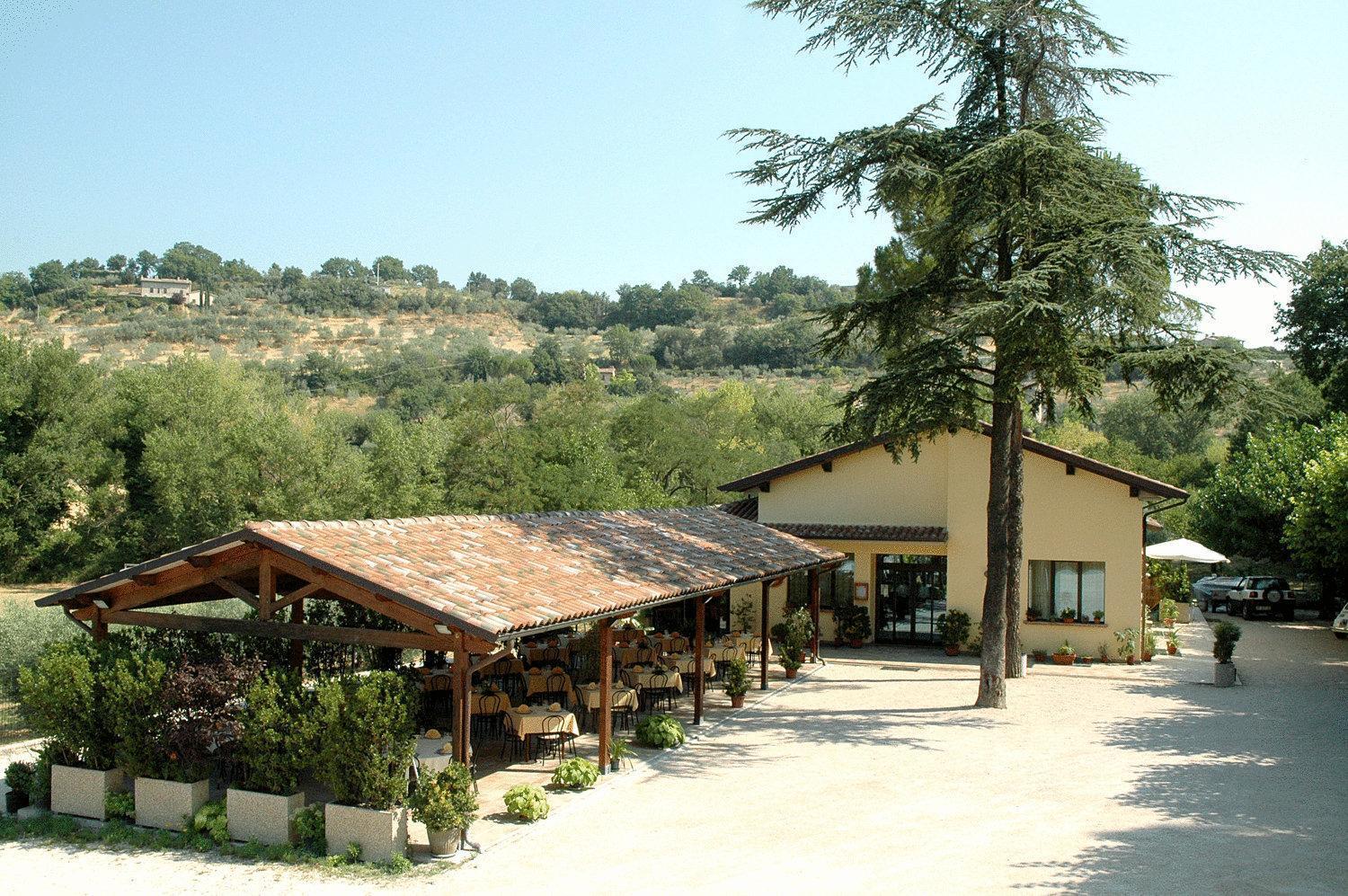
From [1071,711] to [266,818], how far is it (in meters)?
13.5

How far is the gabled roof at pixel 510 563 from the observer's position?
1109 centimetres

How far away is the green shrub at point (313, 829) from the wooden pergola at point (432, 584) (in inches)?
58.4

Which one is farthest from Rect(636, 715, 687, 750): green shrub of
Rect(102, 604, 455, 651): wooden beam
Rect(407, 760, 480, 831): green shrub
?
Rect(407, 760, 480, 831): green shrub

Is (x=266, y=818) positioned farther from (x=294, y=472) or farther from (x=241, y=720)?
(x=294, y=472)

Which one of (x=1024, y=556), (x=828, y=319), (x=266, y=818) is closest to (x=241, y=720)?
(x=266, y=818)

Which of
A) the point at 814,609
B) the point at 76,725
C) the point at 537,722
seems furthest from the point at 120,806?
the point at 814,609

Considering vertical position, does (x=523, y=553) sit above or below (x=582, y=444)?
below

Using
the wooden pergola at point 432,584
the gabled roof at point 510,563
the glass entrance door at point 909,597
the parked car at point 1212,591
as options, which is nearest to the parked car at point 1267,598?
the parked car at point 1212,591

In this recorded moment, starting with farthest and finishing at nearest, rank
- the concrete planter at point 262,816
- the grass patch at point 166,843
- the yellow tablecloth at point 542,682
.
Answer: the yellow tablecloth at point 542,682 < the concrete planter at point 262,816 < the grass patch at point 166,843

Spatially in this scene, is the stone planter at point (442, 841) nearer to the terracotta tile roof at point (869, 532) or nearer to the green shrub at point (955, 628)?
the terracotta tile roof at point (869, 532)

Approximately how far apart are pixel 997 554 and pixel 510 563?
9.73m

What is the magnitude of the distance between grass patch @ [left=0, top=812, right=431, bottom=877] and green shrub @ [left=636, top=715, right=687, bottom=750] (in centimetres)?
540

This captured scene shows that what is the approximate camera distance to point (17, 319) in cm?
Result: 9012

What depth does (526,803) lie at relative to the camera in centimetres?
1148
